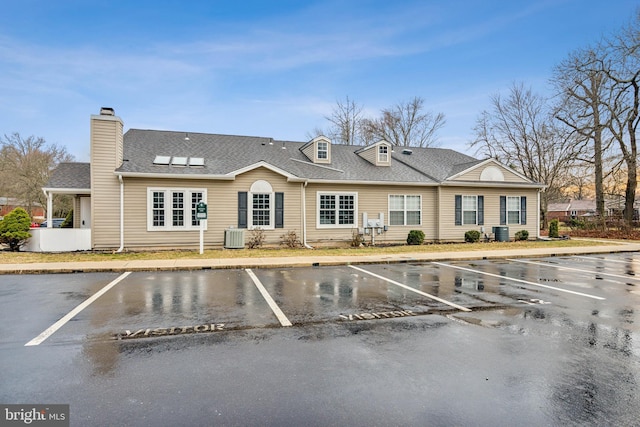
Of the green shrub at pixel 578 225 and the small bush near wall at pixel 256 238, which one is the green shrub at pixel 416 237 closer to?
the small bush near wall at pixel 256 238

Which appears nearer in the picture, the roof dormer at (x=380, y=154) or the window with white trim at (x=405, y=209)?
the window with white trim at (x=405, y=209)

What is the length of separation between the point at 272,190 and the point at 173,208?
4530 mm

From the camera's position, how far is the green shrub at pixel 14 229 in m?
14.9

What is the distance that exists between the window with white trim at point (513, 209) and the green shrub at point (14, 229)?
24.2 metres

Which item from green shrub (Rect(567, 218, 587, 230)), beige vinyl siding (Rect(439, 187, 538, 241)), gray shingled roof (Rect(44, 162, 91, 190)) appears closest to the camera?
gray shingled roof (Rect(44, 162, 91, 190))

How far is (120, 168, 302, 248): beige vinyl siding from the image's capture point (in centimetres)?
1569

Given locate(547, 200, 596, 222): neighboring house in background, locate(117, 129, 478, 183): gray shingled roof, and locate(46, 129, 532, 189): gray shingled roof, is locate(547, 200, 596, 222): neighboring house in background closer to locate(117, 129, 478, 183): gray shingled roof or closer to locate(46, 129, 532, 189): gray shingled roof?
locate(46, 129, 532, 189): gray shingled roof

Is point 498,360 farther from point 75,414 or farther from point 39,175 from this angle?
point 39,175

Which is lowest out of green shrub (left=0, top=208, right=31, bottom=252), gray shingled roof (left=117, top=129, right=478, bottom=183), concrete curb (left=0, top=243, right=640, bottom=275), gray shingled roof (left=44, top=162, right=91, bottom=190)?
concrete curb (left=0, top=243, right=640, bottom=275)

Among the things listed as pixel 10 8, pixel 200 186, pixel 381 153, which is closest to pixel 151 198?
pixel 200 186

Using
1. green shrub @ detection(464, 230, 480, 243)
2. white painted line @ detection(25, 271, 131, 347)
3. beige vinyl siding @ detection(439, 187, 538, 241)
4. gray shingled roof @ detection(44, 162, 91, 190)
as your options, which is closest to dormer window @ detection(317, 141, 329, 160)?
beige vinyl siding @ detection(439, 187, 538, 241)

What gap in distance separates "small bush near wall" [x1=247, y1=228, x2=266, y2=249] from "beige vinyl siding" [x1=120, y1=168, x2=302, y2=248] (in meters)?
0.23

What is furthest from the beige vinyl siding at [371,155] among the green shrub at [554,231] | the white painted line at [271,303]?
the green shrub at [554,231]

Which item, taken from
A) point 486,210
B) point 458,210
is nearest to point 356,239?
point 458,210
